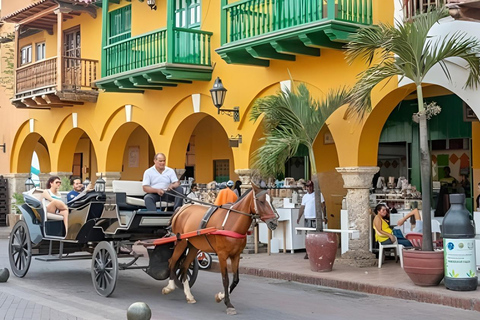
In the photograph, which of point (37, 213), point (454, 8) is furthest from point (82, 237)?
point (454, 8)

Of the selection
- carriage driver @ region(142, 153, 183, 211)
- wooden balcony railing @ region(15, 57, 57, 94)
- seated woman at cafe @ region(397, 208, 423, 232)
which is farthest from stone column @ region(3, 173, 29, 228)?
seated woman at cafe @ region(397, 208, 423, 232)

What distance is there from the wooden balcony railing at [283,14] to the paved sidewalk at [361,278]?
4586mm

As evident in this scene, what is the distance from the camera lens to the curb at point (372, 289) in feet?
30.7

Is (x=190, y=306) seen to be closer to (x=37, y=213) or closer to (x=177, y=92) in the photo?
(x=37, y=213)

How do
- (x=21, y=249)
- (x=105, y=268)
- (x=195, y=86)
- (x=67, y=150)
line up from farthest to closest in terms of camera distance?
(x=67, y=150)
(x=195, y=86)
(x=21, y=249)
(x=105, y=268)

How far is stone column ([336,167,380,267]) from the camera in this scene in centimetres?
1295

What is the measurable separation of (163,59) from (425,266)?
28.3 ft

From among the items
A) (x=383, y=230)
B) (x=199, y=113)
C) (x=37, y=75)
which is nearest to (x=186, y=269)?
(x=383, y=230)

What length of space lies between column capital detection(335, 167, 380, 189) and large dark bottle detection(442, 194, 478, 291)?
3.09m

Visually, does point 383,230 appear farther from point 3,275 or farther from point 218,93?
point 3,275

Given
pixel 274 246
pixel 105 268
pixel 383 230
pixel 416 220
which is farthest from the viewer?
pixel 274 246

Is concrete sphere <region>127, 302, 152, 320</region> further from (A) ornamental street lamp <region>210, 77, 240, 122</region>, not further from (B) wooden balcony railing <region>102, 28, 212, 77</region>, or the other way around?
(B) wooden balcony railing <region>102, 28, 212, 77</region>

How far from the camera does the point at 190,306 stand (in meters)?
9.20

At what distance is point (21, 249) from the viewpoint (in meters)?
11.5
